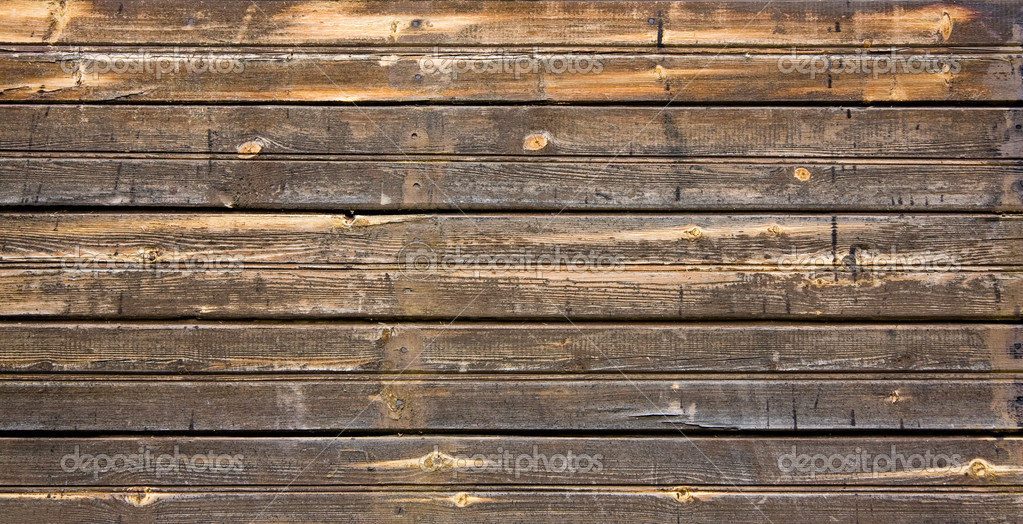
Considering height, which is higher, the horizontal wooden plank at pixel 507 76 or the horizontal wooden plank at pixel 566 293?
the horizontal wooden plank at pixel 507 76

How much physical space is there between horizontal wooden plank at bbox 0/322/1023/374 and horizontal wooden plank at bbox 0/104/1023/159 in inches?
29.6

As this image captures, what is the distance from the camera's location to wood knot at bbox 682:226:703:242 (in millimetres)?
2445

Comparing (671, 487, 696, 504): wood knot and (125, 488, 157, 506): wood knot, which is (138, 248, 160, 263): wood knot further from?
(671, 487, 696, 504): wood knot

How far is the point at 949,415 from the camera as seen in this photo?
94.5 inches

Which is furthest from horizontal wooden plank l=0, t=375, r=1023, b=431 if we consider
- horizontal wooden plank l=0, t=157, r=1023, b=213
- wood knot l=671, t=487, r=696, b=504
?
horizontal wooden plank l=0, t=157, r=1023, b=213

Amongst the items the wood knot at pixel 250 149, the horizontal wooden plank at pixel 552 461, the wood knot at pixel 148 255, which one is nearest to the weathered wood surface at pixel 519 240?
the wood knot at pixel 148 255

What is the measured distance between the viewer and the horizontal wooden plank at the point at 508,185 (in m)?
2.44

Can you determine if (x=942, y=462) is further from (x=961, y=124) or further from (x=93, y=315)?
(x=93, y=315)

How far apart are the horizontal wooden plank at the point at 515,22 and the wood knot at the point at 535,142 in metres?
0.43

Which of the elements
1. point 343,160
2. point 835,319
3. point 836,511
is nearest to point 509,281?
point 343,160

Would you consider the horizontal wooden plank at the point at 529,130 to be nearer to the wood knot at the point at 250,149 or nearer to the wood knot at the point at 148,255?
the wood knot at the point at 250,149

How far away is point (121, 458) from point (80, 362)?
434 mm

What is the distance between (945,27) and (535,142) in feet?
6.19

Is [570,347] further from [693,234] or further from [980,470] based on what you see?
[980,470]
